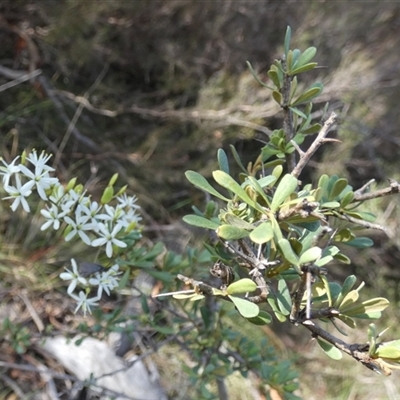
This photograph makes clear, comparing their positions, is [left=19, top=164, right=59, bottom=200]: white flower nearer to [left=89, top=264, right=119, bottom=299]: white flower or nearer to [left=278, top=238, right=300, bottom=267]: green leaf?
[left=89, top=264, right=119, bottom=299]: white flower

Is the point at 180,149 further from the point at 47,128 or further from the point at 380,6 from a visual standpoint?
the point at 380,6

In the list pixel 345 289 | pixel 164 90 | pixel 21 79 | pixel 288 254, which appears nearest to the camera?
pixel 288 254

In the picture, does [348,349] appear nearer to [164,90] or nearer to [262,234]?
[262,234]

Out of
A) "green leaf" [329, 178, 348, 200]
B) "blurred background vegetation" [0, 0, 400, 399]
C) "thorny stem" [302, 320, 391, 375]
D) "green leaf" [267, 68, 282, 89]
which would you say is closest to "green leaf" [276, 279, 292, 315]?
"thorny stem" [302, 320, 391, 375]

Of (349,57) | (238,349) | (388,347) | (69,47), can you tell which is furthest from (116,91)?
(388,347)

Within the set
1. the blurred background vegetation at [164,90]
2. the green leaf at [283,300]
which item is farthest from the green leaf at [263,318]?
the blurred background vegetation at [164,90]

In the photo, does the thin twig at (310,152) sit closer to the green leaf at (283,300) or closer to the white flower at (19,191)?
the green leaf at (283,300)

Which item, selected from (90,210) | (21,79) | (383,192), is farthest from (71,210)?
(21,79)
